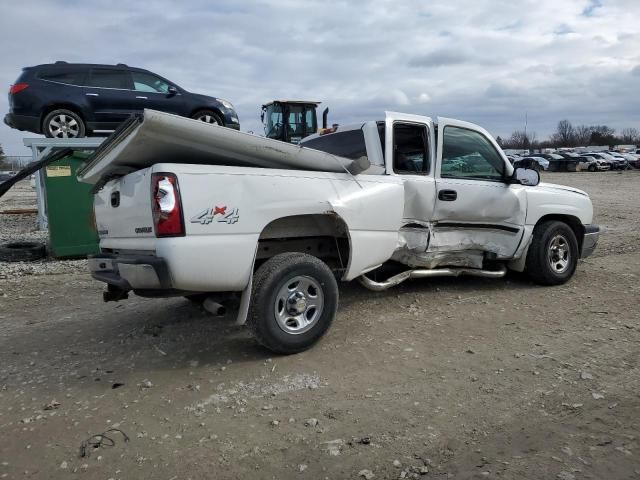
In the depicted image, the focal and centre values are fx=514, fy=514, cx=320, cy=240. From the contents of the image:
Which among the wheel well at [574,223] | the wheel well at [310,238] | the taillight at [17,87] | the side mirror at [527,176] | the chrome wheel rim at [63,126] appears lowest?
the wheel well at [574,223]

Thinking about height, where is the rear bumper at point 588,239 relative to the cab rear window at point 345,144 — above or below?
below

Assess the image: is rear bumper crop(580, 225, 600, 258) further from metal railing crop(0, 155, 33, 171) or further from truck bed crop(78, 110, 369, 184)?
metal railing crop(0, 155, 33, 171)

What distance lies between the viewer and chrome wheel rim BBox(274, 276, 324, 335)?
404cm

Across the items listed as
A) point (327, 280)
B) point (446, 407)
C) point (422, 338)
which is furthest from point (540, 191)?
point (446, 407)

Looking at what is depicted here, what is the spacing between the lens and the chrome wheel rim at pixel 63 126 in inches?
378

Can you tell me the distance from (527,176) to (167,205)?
424cm

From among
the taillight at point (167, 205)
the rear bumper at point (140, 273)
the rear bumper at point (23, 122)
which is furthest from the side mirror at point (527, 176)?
the rear bumper at point (23, 122)

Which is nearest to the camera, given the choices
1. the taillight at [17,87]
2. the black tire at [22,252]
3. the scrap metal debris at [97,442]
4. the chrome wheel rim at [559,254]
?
the scrap metal debris at [97,442]

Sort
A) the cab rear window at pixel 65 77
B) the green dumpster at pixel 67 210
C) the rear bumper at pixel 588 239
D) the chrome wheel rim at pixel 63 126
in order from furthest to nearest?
the chrome wheel rim at pixel 63 126 < the cab rear window at pixel 65 77 < the green dumpster at pixel 67 210 < the rear bumper at pixel 588 239

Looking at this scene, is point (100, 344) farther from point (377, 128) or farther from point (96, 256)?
point (377, 128)

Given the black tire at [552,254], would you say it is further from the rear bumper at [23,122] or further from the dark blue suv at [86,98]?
the rear bumper at [23,122]

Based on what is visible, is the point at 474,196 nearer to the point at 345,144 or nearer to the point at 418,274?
the point at 418,274

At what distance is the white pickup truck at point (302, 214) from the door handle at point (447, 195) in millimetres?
16

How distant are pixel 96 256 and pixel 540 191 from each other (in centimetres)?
490
